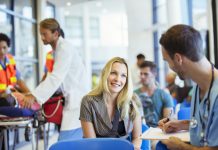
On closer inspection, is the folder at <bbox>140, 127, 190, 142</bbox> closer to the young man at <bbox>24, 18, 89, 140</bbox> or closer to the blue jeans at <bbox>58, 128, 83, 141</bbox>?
the young man at <bbox>24, 18, 89, 140</bbox>

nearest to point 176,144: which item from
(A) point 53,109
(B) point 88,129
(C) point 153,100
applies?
(B) point 88,129

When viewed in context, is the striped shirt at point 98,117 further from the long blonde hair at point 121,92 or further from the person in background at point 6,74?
the person in background at point 6,74

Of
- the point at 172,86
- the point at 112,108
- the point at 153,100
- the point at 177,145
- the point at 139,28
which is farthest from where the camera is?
the point at 139,28

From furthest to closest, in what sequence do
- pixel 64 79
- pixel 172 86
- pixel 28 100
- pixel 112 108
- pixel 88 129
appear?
1. pixel 172 86
2. pixel 64 79
3. pixel 28 100
4. pixel 112 108
5. pixel 88 129

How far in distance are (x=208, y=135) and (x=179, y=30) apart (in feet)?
1.40

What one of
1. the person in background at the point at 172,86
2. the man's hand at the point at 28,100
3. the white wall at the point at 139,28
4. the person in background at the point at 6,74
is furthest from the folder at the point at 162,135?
the white wall at the point at 139,28

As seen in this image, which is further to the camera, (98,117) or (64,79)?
(64,79)

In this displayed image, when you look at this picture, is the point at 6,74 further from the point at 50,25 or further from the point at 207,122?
the point at 207,122

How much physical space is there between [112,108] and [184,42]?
1266 millimetres

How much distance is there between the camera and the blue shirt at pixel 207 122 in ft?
4.47

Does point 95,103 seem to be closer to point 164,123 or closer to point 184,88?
point 164,123

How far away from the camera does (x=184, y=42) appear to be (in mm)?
1418

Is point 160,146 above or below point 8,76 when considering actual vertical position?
below

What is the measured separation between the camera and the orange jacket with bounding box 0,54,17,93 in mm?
3824
